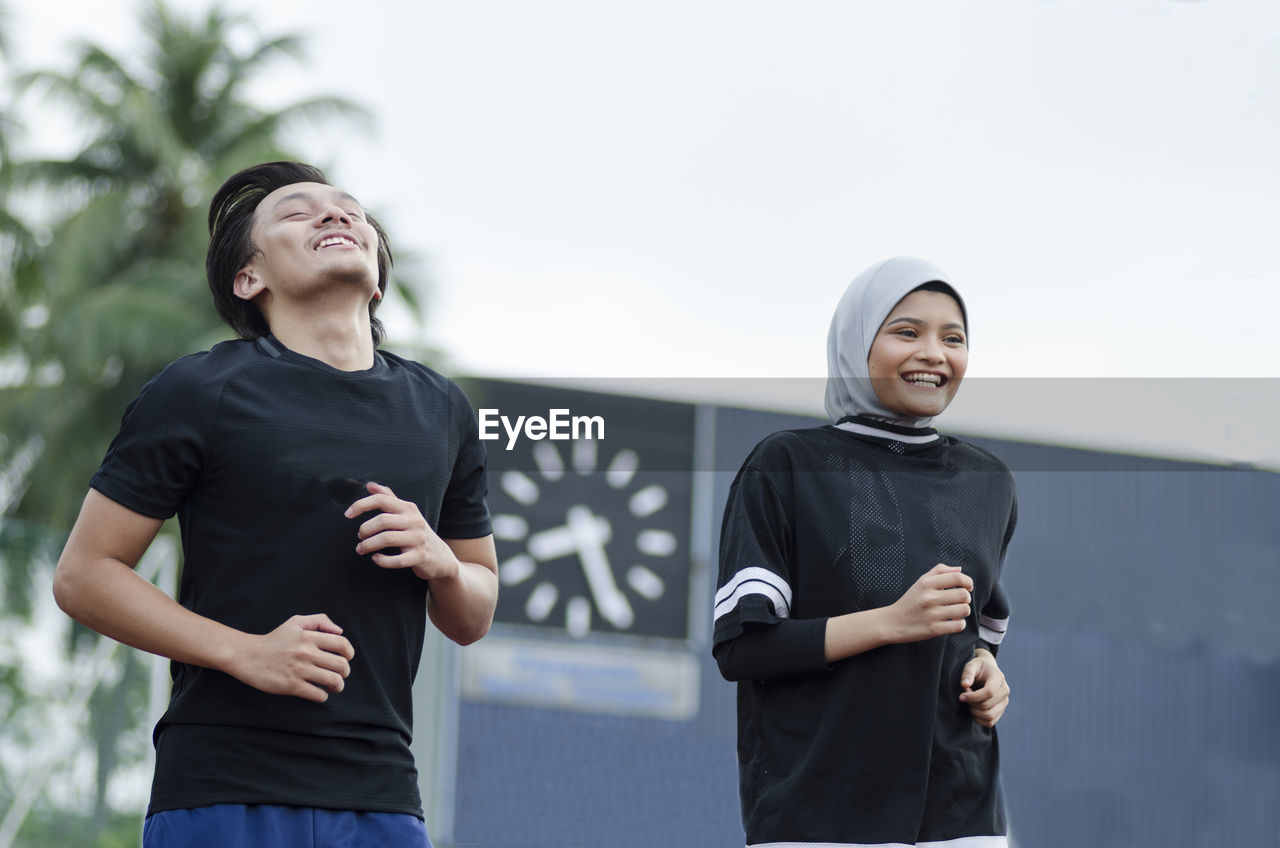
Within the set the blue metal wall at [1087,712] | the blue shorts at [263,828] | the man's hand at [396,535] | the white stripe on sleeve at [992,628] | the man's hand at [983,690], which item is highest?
the man's hand at [396,535]

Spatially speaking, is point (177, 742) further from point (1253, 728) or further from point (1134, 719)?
point (1253, 728)

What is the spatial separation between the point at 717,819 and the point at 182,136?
10.5m

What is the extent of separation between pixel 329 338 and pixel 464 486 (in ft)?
0.82

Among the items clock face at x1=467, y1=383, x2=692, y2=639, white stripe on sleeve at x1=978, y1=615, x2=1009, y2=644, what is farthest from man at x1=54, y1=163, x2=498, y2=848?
clock face at x1=467, y1=383, x2=692, y2=639

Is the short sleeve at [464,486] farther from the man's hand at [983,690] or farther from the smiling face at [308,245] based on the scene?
the man's hand at [983,690]

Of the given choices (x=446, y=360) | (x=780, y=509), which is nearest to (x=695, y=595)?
(x=446, y=360)

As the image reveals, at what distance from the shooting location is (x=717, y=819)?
61.6 feet

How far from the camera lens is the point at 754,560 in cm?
208

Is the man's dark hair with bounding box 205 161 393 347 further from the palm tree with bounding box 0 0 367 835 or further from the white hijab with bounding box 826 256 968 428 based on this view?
the palm tree with bounding box 0 0 367 835

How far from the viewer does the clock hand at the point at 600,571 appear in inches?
739

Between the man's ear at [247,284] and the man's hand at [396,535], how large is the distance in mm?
370

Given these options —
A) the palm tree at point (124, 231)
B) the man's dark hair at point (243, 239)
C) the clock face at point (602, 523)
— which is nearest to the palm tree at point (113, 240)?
the palm tree at point (124, 231)

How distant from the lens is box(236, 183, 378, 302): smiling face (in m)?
1.86

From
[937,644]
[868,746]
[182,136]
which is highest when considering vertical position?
[182,136]
